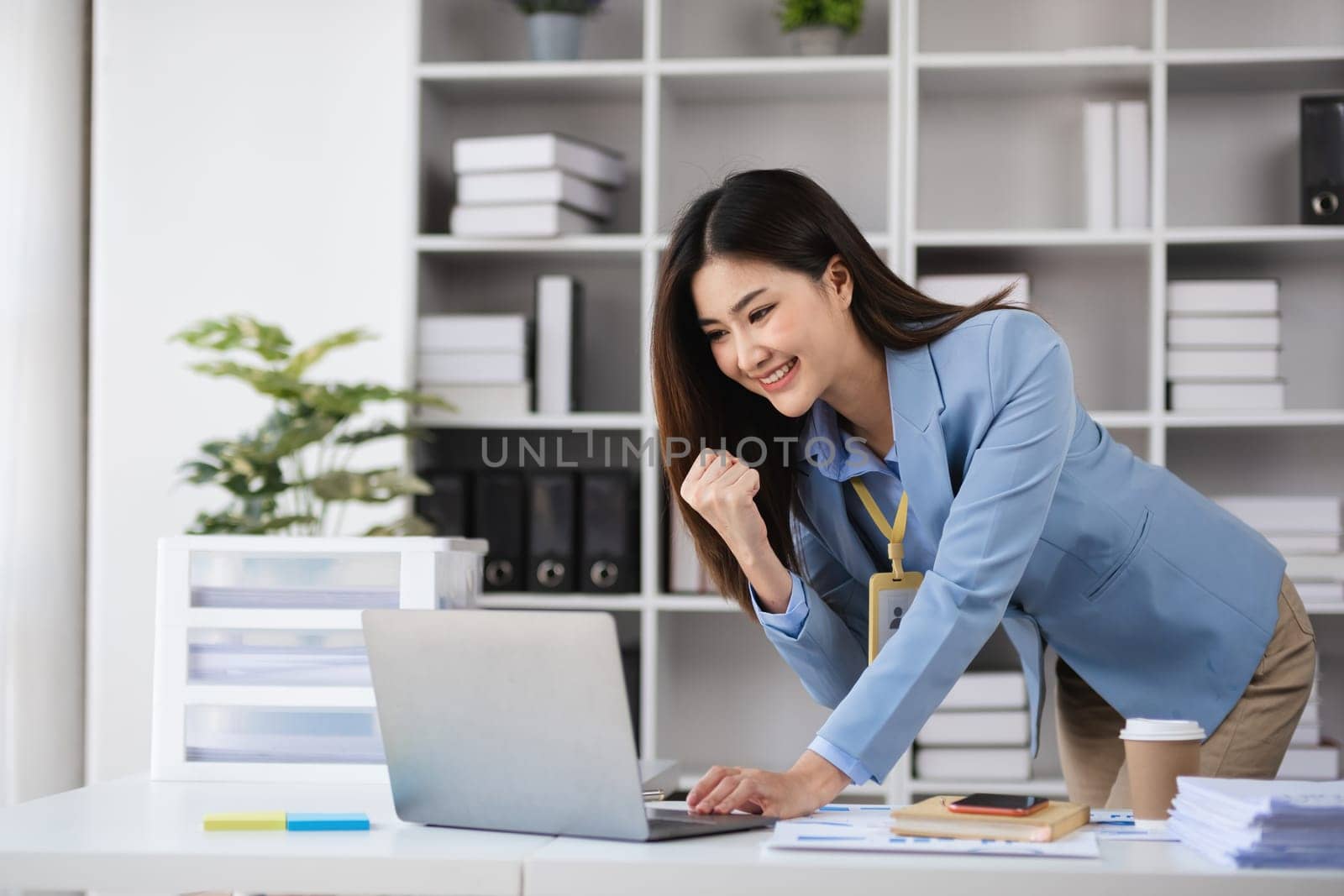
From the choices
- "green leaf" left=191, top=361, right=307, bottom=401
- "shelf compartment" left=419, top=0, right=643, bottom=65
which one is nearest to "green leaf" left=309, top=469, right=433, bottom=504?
"green leaf" left=191, top=361, right=307, bottom=401

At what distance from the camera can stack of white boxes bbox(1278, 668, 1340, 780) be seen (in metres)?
2.66

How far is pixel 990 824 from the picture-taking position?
3.50 feet

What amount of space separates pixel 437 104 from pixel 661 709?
1.47 metres

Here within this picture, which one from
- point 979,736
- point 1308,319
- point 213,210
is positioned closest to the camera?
point 979,736

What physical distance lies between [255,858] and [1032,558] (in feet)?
3.04

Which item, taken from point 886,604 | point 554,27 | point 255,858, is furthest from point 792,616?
point 554,27

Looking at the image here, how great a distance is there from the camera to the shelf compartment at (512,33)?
3.21m

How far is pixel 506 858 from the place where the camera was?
3.25 feet

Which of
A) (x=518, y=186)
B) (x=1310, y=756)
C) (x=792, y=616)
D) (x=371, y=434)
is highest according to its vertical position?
(x=518, y=186)

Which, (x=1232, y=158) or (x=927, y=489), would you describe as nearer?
(x=927, y=489)

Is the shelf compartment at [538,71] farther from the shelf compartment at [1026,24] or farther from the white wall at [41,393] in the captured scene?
the white wall at [41,393]

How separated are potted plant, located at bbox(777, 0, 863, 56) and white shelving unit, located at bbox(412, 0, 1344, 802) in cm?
8

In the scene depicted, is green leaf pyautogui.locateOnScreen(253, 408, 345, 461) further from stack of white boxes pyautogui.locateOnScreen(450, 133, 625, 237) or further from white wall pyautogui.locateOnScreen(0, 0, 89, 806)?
white wall pyautogui.locateOnScreen(0, 0, 89, 806)

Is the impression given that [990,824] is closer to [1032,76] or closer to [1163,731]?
[1163,731]
